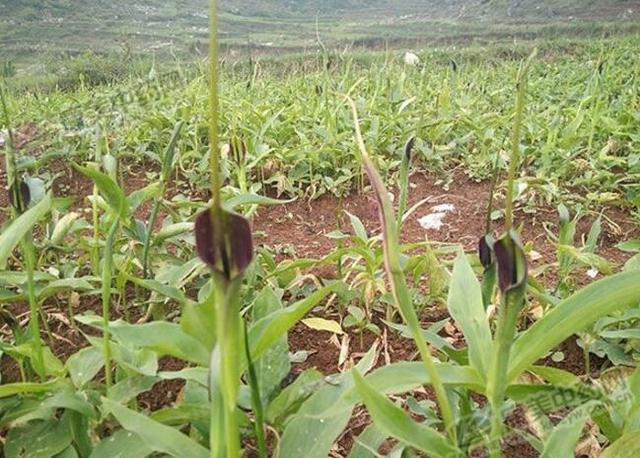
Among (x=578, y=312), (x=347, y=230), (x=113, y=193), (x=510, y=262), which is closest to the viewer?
(x=510, y=262)

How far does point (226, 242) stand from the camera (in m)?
0.44

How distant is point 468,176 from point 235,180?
3.32ft

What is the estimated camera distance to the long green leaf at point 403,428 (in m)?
0.61

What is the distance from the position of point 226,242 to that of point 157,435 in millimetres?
341

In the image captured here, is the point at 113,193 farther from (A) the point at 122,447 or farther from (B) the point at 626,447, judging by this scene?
(B) the point at 626,447

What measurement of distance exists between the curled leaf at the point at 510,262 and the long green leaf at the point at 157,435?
373 mm

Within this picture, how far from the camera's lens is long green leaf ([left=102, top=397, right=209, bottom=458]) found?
67 centimetres

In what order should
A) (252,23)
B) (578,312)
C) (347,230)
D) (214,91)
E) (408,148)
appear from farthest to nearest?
(252,23), (347,230), (408,148), (578,312), (214,91)

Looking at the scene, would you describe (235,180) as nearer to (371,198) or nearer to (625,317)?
(371,198)

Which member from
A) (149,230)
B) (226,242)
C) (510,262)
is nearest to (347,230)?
(149,230)

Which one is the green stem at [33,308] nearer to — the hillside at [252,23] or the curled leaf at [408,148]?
the curled leaf at [408,148]

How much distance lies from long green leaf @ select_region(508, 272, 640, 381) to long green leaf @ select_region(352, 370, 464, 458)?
4.1 inches

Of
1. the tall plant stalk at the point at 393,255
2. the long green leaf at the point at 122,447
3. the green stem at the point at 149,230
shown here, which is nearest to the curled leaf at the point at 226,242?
the tall plant stalk at the point at 393,255

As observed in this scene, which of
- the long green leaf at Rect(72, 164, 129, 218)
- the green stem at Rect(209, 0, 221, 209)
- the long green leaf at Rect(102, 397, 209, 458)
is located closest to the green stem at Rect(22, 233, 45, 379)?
the long green leaf at Rect(72, 164, 129, 218)
